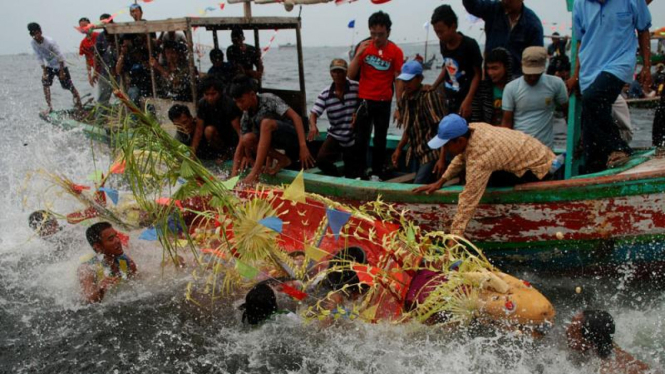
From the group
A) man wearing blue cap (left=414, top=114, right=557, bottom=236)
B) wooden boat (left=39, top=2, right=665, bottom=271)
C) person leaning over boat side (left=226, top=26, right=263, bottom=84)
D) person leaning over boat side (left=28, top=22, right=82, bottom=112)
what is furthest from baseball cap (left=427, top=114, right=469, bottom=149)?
person leaning over boat side (left=28, top=22, right=82, bottom=112)

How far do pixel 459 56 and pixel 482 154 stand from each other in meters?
1.47

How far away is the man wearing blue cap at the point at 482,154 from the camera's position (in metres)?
4.17

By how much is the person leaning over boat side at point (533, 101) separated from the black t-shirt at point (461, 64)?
1.94ft

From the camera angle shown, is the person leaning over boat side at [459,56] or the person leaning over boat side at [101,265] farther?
the person leaning over boat side at [459,56]

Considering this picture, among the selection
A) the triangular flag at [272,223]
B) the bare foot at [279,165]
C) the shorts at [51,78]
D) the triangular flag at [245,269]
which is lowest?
the triangular flag at [245,269]

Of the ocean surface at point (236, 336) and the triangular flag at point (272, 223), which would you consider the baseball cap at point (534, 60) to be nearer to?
the ocean surface at point (236, 336)

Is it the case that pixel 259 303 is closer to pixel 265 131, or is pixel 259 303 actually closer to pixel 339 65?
pixel 265 131

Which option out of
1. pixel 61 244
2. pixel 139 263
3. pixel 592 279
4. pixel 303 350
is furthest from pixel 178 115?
pixel 592 279

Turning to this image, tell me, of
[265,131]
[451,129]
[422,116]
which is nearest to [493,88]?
[422,116]

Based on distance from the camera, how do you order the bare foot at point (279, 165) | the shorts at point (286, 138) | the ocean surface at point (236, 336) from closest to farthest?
the ocean surface at point (236, 336), the shorts at point (286, 138), the bare foot at point (279, 165)

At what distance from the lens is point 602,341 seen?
3.18 metres

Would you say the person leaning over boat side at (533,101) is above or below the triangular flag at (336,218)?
above

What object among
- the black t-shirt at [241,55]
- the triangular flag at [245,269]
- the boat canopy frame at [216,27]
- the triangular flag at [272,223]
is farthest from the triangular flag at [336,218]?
the black t-shirt at [241,55]

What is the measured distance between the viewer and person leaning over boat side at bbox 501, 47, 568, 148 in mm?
4648
